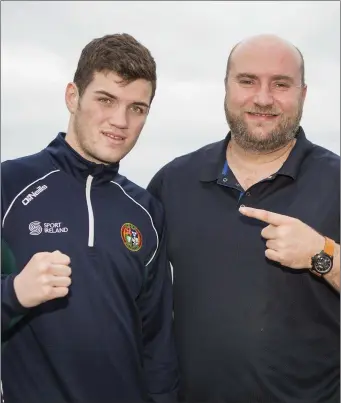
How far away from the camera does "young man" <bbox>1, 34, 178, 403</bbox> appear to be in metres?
3.18

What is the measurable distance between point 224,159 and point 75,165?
105 centimetres

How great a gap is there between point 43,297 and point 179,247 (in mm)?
1145

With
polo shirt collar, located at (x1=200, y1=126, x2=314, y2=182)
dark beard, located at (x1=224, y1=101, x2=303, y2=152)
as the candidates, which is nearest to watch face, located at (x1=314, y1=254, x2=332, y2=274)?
polo shirt collar, located at (x1=200, y1=126, x2=314, y2=182)

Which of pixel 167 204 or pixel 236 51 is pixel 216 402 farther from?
pixel 236 51

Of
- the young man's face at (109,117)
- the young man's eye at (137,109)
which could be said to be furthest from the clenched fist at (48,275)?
the young man's eye at (137,109)

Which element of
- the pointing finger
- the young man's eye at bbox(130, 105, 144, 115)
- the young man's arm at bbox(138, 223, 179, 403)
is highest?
the young man's eye at bbox(130, 105, 144, 115)

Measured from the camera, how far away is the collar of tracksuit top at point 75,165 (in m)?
3.41

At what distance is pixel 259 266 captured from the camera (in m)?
3.53

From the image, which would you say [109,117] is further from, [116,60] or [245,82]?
[245,82]

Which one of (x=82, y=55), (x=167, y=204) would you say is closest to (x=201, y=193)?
(x=167, y=204)

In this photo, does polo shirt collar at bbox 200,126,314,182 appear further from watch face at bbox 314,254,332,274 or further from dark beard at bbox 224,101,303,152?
watch face at bbox 314,254,332,274

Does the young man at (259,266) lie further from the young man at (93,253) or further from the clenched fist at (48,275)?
the clenched fist at (48,275)

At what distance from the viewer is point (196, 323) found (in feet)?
11.8

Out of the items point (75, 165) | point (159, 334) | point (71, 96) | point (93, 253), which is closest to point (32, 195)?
point (75, 165)
